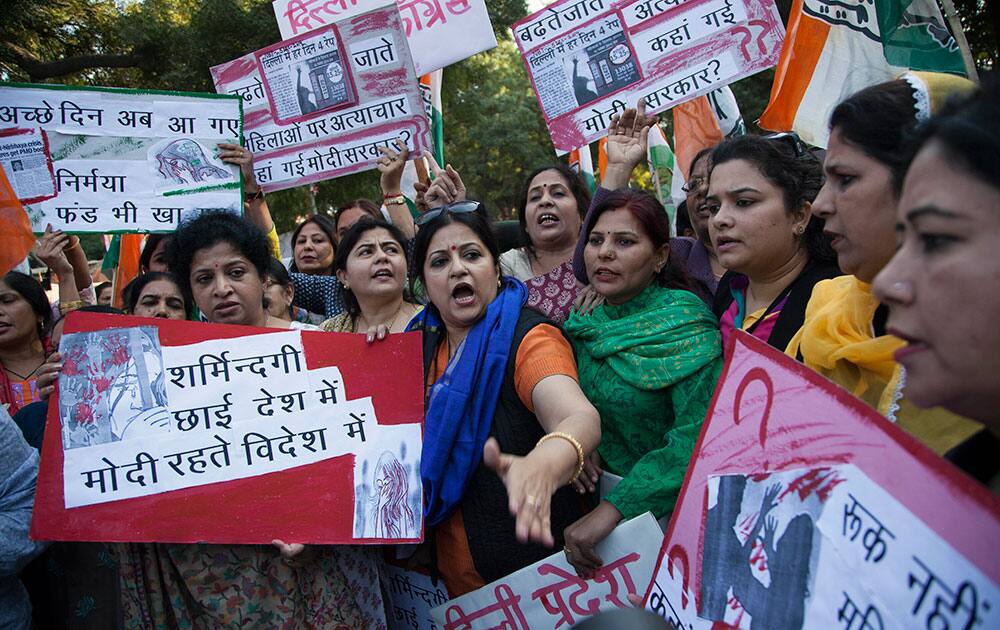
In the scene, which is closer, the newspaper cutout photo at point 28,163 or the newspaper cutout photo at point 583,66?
the newspaper cutout photo at point 28,163

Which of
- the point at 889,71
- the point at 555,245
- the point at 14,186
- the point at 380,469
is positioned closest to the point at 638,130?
the point at 555,245

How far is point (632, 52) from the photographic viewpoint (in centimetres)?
396

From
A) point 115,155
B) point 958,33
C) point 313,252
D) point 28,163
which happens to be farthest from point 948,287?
point 313,252

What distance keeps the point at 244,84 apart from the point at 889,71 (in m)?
3.68

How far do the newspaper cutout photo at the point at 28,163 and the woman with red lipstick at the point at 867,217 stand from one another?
140 inches

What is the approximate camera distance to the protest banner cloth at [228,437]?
2100 millimetres

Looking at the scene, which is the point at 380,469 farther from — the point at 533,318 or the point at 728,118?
the point at 728,118

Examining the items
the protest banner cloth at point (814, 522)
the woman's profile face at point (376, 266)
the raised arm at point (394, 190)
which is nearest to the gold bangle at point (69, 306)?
the woman's profile face at point (376, 266)

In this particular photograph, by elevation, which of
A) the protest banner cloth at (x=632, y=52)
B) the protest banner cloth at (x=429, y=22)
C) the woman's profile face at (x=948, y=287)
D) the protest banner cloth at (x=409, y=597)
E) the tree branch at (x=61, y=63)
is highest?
the tree branch at (x=61, y=63)

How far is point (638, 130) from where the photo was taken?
3.26 m

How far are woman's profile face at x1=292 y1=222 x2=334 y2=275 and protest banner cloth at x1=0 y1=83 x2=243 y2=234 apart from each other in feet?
2.92

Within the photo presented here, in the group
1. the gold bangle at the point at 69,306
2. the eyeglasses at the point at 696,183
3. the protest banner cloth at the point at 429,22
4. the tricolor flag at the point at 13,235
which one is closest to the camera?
the tricolor flag at the point at 13,235

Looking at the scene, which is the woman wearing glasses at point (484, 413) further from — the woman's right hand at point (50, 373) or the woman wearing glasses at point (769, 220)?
the woman's right hand at point (50, 373)

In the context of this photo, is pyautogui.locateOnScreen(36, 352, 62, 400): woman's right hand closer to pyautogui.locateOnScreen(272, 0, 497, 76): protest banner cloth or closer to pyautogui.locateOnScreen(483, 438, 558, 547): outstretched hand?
pyautogui.locateOnScreen(483, 438, 558, 547): outstretched hand
